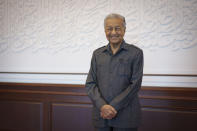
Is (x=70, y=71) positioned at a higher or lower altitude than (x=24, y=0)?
lower

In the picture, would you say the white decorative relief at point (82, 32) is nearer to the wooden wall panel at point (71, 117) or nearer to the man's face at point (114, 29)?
the wooden wall panel at point (71, 117)

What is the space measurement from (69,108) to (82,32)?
0.81 metres

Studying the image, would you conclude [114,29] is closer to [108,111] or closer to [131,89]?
[131,89]

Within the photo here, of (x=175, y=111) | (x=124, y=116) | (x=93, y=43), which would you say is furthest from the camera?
(x=93, y=43)

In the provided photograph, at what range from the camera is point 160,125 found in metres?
1.88

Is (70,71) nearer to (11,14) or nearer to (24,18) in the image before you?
(24,18)

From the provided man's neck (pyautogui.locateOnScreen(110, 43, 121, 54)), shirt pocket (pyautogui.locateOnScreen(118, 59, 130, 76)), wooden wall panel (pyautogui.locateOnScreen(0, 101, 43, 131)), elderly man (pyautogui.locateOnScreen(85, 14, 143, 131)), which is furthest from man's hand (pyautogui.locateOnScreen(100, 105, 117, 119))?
wooden wall panel (pyautogui.locateOnScreen(0, 101, 43, 131))

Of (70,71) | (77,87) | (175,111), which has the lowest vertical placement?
(175,111)

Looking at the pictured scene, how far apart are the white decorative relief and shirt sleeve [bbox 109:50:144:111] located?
2.64 ft

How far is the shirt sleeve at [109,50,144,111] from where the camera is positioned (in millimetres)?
1071

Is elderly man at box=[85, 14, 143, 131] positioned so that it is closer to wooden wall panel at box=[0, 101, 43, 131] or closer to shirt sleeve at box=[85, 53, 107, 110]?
shirt sleeve at box=[85, 53, 107, 110]

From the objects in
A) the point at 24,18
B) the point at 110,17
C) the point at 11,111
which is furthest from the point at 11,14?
the point at 110,17

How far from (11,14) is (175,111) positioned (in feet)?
6.67

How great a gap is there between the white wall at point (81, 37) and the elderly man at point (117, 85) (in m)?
0.81
